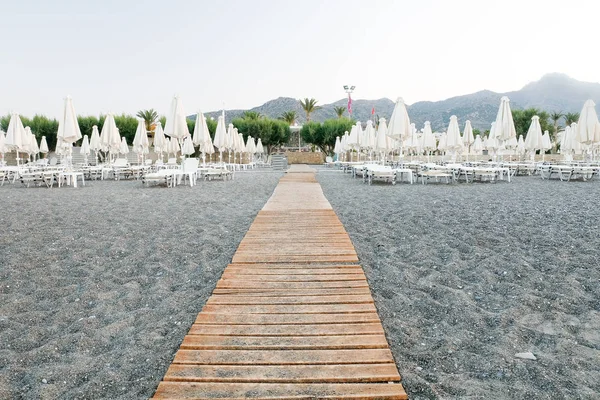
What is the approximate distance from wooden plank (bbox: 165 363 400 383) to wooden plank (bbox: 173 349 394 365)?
0.12 ft

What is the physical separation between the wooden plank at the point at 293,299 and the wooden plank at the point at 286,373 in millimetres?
872

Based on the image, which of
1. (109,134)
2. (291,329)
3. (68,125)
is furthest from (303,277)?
(109,134)

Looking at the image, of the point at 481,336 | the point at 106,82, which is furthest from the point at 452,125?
the point at 106,82

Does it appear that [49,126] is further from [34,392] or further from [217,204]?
[34,392]

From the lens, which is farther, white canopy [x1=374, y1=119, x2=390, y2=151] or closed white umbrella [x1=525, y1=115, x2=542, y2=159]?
closed white umbrella [x1=525, y1=115, x2=542, y2=159]

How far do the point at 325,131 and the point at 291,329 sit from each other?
4070 centimetres

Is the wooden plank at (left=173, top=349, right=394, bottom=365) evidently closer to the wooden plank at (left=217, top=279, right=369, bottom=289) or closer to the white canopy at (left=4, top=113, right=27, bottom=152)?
the wooden plank at (left=217, top=279, right=369, bottom=289)

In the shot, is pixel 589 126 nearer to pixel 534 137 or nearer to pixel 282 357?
pixel 534 137

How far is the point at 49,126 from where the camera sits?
1364 inches

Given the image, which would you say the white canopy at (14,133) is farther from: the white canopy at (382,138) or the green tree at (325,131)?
the green tree at (325,131)

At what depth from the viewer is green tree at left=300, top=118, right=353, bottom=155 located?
136 ft

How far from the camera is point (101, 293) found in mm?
3416

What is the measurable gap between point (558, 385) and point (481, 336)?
605mm

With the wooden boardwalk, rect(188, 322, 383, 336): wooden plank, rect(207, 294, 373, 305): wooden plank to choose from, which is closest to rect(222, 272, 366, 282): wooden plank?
the wooden boardwalk
